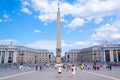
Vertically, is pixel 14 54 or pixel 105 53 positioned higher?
pixel 105 53

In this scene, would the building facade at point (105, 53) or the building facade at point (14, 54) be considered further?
the building facade at point (14, 54)

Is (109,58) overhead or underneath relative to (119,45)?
underneath

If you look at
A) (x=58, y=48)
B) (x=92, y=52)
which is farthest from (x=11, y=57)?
(x=58, y=48)

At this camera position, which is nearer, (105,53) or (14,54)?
(14,54)

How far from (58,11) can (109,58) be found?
105 m

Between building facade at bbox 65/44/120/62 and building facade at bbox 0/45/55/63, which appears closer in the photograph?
building facade at bbox 65/44/120/62

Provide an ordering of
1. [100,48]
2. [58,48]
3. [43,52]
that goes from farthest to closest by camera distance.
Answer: [43,52] < [100,48] < [58,48]

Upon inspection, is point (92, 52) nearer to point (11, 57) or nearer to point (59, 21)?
point (11, 57)

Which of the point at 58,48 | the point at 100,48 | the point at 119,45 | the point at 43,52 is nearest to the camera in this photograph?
the point at 58,48

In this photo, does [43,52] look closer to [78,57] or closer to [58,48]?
[78,57]

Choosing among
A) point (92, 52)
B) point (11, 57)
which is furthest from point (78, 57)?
point (11, 57)

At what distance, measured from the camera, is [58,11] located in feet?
151

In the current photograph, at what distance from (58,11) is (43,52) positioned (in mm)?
147515

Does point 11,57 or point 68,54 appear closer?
point 11,57
